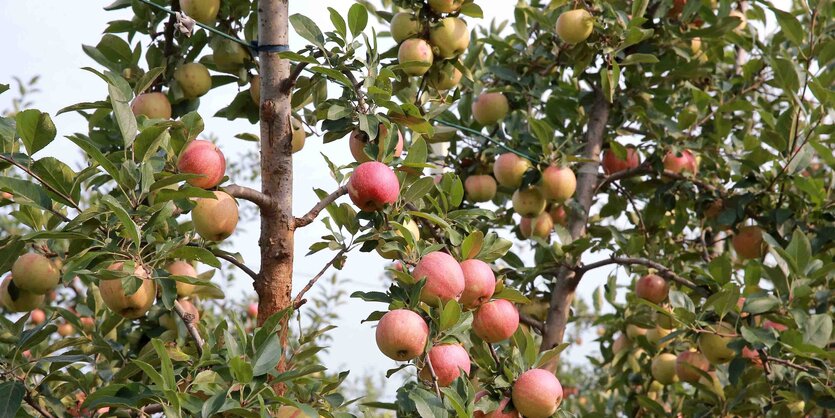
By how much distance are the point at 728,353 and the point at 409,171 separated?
1.01 metres

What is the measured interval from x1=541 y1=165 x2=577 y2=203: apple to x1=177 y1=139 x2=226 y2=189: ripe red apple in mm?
1100

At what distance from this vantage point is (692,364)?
2.56 metres

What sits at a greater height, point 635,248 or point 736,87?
point 736,87

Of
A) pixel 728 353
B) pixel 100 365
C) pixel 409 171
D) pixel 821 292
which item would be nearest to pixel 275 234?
pixel 409 171

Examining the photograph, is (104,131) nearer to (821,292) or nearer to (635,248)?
(635,248)

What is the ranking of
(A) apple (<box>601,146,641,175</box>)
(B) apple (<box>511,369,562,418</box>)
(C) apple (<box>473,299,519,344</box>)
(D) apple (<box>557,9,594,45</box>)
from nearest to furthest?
1. (B) apple (<box>511,369,562,418</box>)
2. (C) apple (<box>473,299,519,344</box>)
3. (D) apple (<box>557,9,594,45</box>)
4. (A) apple (<box>601,146,641,175</box>)

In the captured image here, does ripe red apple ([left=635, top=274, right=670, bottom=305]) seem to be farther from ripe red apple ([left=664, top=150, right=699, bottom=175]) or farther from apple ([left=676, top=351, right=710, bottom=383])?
ripe red apple ([left=664, top=150, right=699, bottom=175])

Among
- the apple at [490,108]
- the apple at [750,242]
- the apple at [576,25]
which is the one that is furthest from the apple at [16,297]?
the apple at [750,242]

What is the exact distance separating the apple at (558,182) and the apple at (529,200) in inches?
3.2

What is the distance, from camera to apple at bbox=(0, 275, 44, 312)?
1.87m

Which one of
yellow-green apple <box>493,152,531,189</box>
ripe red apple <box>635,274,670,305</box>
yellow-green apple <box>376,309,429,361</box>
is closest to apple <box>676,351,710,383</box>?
ripe red apple <box>635,274,670,305</box>

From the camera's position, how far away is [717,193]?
8.50 feet

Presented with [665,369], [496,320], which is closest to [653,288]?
[665,369]

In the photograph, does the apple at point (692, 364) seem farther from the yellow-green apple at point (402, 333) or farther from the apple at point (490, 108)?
the yellow-green apple at point (402, 333)
